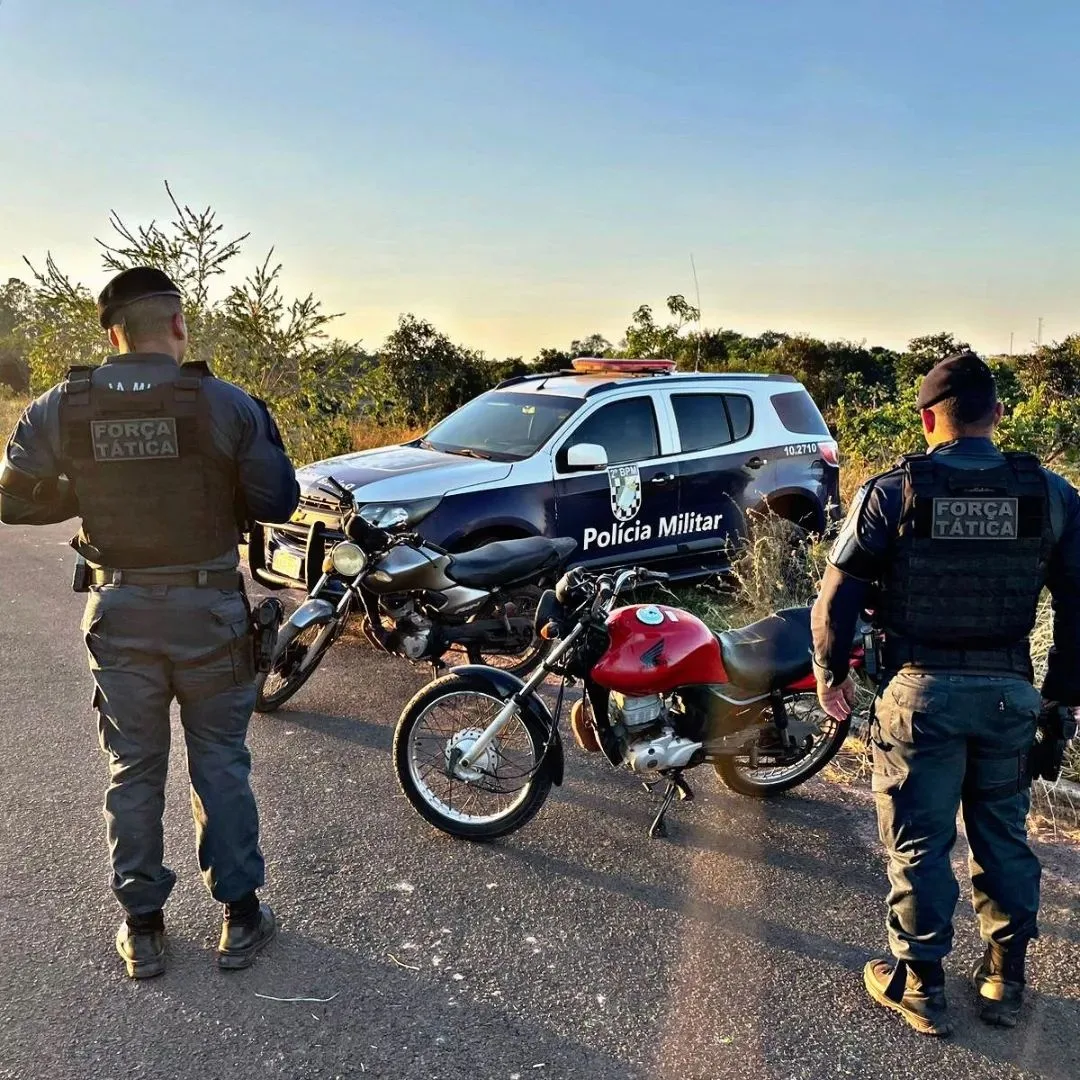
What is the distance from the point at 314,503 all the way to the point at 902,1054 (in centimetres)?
450

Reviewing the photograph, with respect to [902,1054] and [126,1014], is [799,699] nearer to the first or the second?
[902,1054]

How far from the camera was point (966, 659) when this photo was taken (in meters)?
2.53

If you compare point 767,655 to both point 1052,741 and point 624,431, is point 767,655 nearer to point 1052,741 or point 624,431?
→ point 1052,741

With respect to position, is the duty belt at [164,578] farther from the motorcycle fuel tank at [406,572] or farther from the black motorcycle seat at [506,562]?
the black motorcycle seat at [506,562]

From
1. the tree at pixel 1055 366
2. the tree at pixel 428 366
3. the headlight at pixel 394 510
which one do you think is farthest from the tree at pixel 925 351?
the headlight at pixel 394 510

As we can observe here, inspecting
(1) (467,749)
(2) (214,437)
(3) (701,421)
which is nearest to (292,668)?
(1) (467,749)

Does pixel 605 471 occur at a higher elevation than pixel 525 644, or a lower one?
higher

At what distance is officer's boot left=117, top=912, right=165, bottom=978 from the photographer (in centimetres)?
Result: 272

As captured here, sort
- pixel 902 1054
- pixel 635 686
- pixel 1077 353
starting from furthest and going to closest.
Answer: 1. pixel 1077 353
2. pixel 635 686
3. pixel 902 1054

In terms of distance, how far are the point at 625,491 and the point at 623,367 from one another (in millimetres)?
1578

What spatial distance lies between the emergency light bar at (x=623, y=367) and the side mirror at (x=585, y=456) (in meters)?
1.58

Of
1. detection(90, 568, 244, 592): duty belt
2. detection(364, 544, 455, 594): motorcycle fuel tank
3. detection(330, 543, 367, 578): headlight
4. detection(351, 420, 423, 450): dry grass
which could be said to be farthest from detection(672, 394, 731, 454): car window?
detection(351, 420, 423, 450): dry grass

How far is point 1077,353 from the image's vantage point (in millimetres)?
20047

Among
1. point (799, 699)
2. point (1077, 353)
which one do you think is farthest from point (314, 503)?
point (1077, 353)
